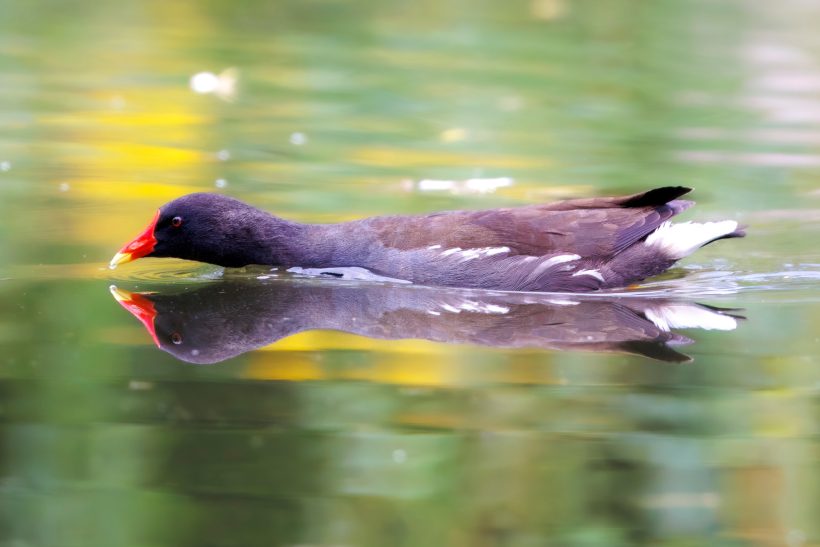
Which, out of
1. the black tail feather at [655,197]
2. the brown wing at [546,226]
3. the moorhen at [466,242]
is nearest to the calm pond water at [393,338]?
the moorhen at [466,242]

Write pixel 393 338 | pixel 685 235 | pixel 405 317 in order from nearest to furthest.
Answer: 1. pixel 393 338
2. pixel 405 317
3. pixel 685 235

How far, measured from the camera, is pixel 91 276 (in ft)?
20.0

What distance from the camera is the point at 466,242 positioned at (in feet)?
19.8

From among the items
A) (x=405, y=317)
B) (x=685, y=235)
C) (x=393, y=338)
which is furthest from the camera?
(x=685, y=235)

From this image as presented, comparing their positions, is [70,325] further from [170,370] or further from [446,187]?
[446,187]

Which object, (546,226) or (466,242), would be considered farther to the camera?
(546,226)

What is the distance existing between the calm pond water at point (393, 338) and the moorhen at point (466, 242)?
0.14 m

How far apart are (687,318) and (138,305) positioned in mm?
2396

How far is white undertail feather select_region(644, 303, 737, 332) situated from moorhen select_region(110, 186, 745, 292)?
1.52 feet

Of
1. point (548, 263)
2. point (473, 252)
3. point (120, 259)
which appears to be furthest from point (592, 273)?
point (120, 259)

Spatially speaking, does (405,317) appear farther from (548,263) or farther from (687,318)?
(687,318)

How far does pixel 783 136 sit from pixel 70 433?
725cm

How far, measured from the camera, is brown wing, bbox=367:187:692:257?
6070 mm

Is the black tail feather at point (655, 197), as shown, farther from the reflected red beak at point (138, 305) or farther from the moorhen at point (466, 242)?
the reflected red beak at point (138, 305)
